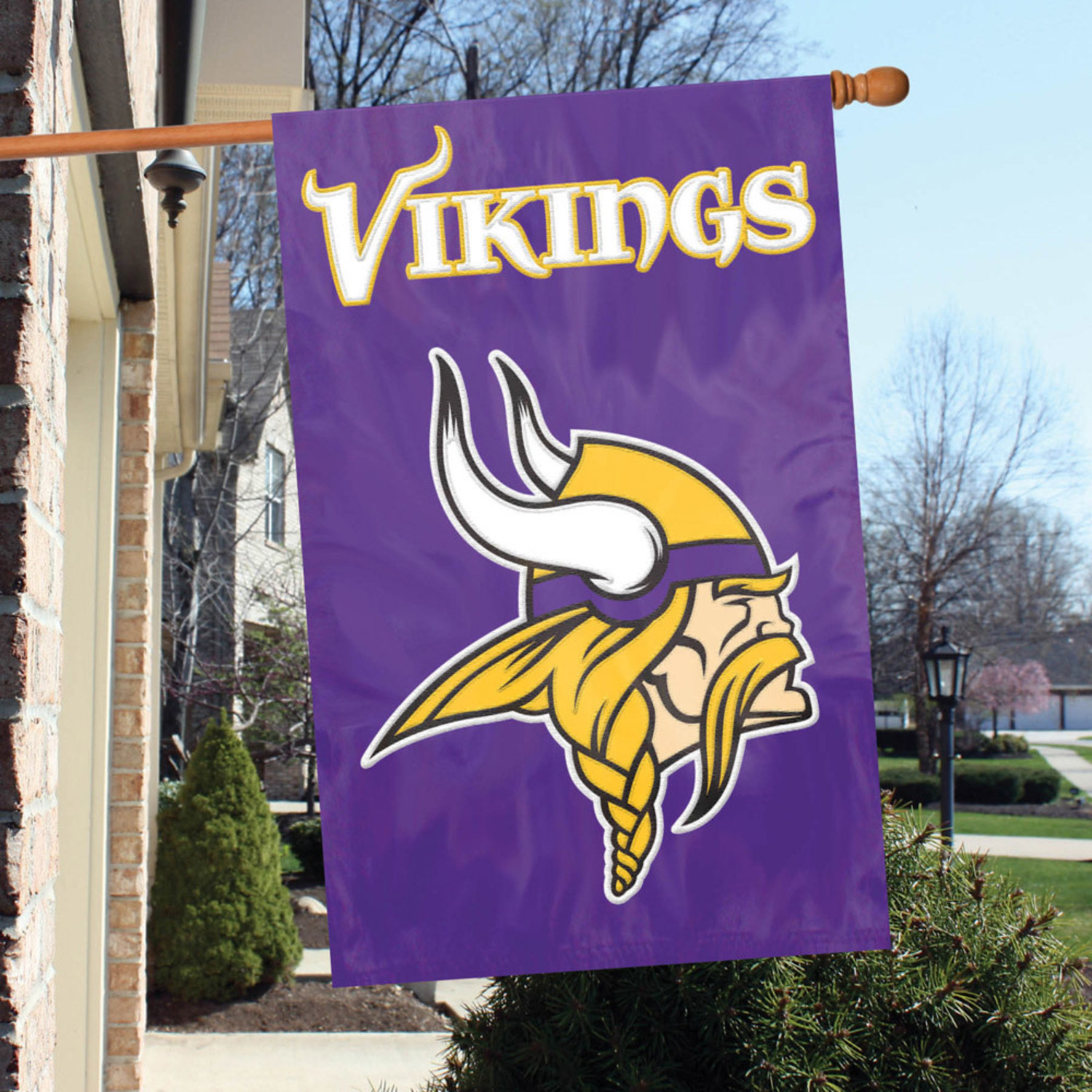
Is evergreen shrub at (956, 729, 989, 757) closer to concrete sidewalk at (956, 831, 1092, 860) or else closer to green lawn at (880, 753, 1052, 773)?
green lawn at (880, 753, 1052, 773)

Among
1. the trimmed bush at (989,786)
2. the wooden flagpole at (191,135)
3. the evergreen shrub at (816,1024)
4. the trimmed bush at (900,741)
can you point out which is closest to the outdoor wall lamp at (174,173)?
the wooden flagpole at (191,135)

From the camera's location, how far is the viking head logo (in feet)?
6.45

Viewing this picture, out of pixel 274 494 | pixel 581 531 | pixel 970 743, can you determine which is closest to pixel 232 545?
pixel 274 494

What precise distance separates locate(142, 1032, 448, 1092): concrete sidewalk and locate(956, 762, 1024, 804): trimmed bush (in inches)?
710

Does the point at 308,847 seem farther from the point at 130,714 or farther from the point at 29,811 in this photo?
the point at 29,811

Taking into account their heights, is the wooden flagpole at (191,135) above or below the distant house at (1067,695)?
above

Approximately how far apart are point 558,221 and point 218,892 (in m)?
5.83

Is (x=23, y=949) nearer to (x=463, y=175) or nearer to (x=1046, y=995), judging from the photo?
(x=463, y=175)

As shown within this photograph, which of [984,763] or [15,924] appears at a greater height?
[15,924]

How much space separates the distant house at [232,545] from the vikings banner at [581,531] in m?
10.3

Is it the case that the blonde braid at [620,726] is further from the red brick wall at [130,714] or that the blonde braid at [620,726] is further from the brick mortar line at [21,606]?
the red brick wall at [130,714]

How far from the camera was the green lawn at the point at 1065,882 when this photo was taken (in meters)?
10.0

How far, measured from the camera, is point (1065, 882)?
12.2 metres

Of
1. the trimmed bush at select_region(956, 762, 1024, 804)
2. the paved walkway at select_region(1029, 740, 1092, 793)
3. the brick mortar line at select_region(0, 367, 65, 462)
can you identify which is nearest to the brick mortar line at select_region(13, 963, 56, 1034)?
the brick mortar line at select_region(0, 367, 65, 462)
